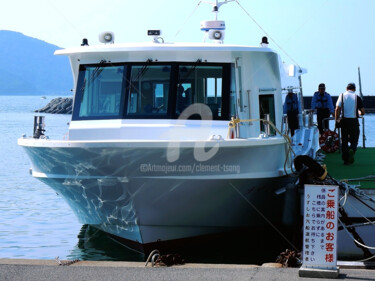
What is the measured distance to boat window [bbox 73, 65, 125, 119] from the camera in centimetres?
1213

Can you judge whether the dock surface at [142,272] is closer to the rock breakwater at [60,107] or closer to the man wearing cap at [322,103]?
the man wearing cap at [322,103]

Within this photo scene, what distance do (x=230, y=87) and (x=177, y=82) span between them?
2.68ft

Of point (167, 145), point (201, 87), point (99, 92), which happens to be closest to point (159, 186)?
point (167, 145)

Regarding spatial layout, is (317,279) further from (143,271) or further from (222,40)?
(222,40)

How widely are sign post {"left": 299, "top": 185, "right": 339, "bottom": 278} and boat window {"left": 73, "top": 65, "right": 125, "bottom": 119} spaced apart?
441 cm

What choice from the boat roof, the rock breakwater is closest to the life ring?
the boat roof

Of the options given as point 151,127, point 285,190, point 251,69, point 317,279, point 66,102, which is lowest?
point 317,279

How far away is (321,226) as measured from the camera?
8.38 m

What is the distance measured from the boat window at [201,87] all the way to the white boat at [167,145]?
0.05 ft

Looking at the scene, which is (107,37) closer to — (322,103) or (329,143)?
(322,103)

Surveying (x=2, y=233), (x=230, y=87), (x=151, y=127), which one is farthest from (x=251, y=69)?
(x=2, y=233)

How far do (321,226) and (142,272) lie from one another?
1.93m

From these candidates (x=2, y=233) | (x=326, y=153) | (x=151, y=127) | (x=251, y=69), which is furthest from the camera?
(x=326, y=153)

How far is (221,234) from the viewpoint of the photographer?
12578 mm
